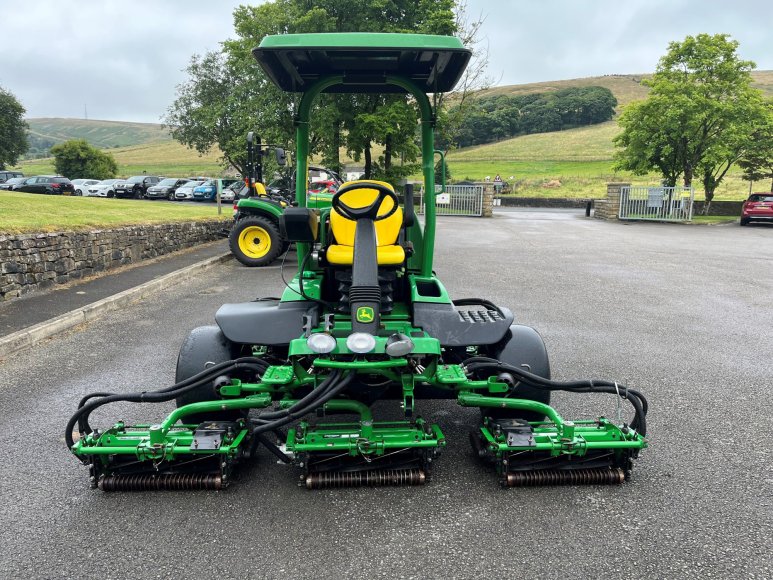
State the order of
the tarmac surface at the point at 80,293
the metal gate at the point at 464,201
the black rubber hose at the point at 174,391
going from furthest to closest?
the metal gate at the point at 464,201 → the tarmac surface at the point at 80,293 → the black rubber hose at the point at 174,391

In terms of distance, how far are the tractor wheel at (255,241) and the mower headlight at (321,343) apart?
9342mm

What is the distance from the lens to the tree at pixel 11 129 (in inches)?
1734

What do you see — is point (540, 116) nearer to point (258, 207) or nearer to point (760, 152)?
Result: point (760, 152)

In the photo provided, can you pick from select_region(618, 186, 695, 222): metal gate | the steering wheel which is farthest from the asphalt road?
select_region(618, 186, 695, 222): metal gate

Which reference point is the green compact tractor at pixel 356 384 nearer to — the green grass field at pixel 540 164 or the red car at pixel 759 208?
the red car at pixel 759 208

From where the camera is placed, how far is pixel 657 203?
26.1m

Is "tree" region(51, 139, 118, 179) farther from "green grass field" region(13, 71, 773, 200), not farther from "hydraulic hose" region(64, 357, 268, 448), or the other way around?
"hydraulic hose" region(64, 357, 268, 448)

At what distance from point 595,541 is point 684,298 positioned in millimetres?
7185

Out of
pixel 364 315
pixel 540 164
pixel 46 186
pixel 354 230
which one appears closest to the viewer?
pixel 364 315

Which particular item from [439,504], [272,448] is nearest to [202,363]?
[272,448]

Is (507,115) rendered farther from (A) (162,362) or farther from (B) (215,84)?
(A) (162,362)

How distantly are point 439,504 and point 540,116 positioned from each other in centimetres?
9226

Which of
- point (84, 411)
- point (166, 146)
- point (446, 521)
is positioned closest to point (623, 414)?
point (446, 521)

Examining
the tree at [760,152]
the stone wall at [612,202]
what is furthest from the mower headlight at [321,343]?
the tree at [760,152]
